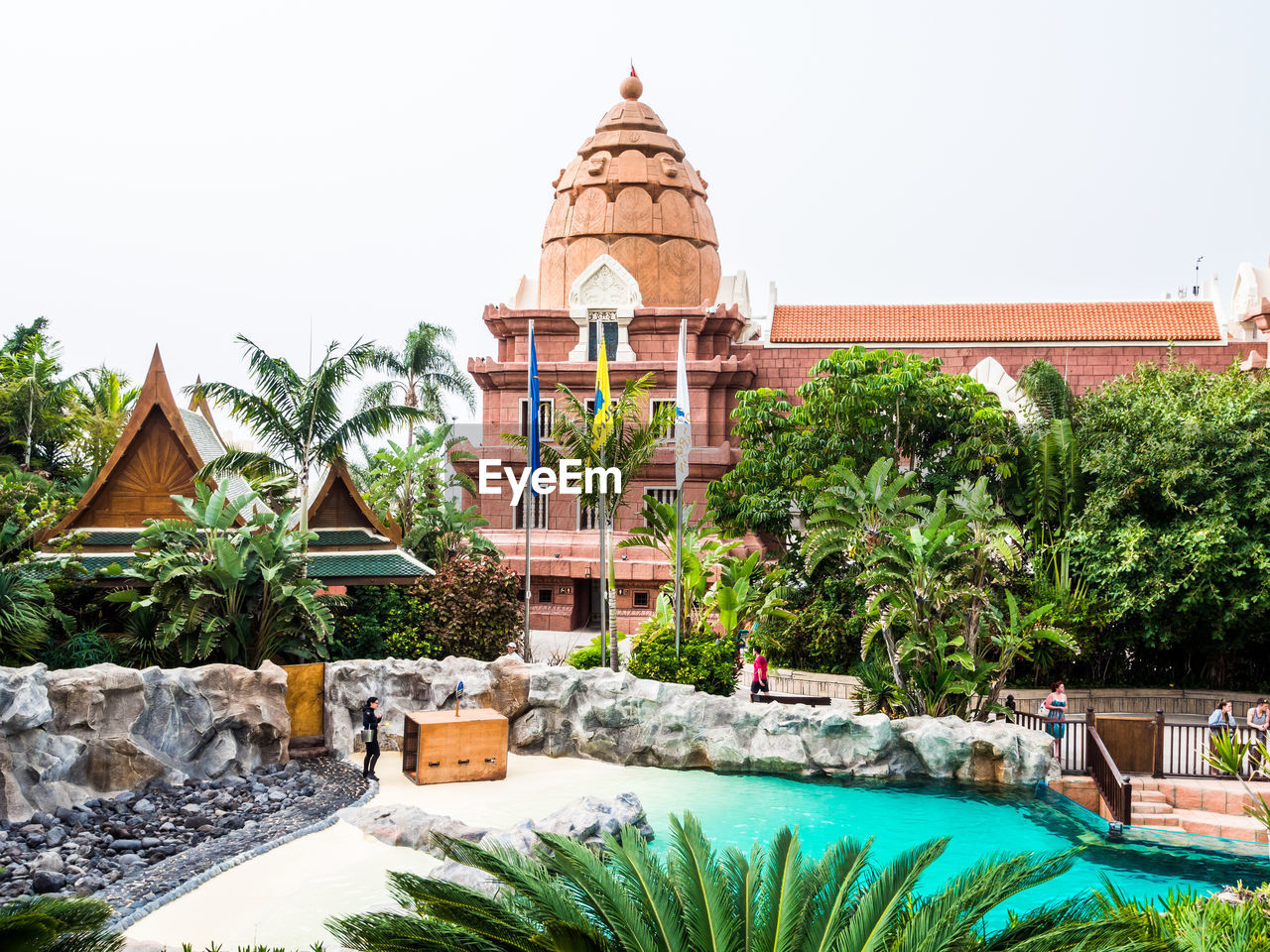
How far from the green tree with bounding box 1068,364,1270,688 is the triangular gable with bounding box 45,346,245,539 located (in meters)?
16.1

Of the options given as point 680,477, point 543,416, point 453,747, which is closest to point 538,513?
point 543,416

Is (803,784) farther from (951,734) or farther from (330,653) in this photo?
(330,653)

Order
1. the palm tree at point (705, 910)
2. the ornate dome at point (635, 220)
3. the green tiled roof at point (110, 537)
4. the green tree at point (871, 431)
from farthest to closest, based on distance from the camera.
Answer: the ornate dome at point (635, 220)
the green tree at point (871, 431)
the green tiled roof at point (110, 537)
the palm tree at point (705, 910)

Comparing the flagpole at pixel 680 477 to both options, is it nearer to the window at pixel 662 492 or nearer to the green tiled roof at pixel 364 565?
the green tiled roof at pixel 364 565

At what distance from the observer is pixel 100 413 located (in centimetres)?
2983

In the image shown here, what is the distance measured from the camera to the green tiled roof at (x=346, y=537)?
62.1 ft

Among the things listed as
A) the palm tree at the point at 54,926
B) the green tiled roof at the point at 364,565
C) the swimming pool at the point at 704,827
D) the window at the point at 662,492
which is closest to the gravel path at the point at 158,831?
the swimming pool at the point at 704,827

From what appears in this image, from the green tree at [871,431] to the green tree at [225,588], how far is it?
9.84m

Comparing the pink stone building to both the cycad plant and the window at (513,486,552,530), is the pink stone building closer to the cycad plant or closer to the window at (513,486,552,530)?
the window at (513,486,552,530)

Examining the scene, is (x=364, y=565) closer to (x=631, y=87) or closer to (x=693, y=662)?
(x=693, y=662)

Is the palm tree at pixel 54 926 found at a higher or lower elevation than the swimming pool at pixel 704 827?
higher

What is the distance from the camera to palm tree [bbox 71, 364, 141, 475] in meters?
27.8

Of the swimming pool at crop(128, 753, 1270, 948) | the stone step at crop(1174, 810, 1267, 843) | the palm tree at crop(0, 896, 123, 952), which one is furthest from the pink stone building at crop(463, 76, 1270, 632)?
the palm tree at crop(0, 896, 123, 952)

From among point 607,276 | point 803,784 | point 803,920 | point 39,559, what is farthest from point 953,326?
point 803,920
